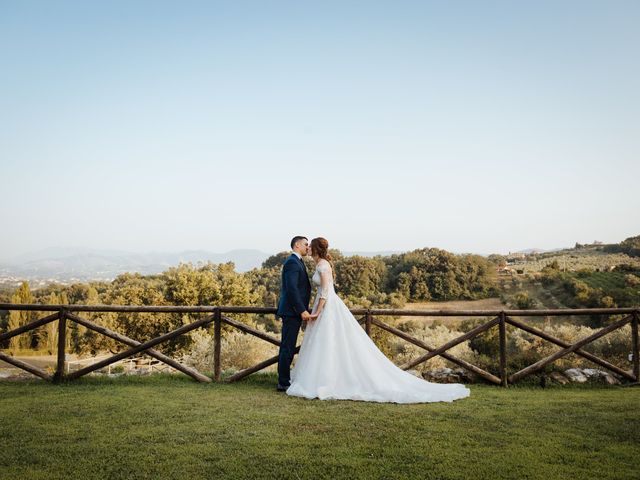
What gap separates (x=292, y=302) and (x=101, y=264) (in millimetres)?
103069

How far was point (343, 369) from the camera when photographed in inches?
270

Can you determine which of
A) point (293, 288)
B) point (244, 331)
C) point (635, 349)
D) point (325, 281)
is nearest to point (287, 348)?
point (293, 288)

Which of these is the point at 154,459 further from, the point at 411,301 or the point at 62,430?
the point at 411,301

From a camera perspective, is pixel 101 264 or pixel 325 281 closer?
pixel 325 281


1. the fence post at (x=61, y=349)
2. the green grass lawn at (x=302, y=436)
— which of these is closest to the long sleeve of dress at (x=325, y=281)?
the green grass lawn at (x=302, y=436)

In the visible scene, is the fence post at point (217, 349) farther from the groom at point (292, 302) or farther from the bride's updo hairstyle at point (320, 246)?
the bride's updo hairstyle at point (320, 246)

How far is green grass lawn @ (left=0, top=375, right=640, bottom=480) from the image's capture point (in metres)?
3.90

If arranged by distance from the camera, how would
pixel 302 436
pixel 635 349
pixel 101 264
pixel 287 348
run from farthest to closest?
pixel 101 264 → pixel 635 349 → pixel 287 348 → pixel 302 436

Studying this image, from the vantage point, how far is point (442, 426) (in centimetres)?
516

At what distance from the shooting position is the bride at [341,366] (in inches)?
257

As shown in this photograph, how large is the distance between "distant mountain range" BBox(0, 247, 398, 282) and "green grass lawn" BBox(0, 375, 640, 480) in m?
29.7

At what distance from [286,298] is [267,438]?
110 inches

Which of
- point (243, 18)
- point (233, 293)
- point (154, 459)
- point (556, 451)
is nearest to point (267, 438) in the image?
point (154, 459)

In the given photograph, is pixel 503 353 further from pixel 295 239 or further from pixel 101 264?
pixel 101 264
